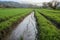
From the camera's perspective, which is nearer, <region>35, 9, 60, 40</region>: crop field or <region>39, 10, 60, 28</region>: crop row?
<region>35, 9, 60, 40</region>: crop field

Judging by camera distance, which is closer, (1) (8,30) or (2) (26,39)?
(2) (26,39)

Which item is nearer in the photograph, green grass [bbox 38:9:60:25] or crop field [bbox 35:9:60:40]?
crop field [bbox 35:9:60:40]

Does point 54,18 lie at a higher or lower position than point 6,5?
lower

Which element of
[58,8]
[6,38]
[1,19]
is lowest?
[6,38]

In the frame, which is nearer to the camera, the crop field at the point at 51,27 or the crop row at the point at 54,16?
the crop field at the point at 51,27

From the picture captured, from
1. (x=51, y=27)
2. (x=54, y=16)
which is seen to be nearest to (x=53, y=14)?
(x=54, y=16)

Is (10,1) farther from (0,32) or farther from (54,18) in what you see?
(54,18)

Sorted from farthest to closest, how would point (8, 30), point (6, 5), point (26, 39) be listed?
1. point (8, 30)
2. point (6, 5)
3. point (26, 39)

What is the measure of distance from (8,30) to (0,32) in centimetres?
56

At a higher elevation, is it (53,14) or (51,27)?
(53,14)

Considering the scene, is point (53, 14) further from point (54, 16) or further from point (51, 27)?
point (51, 27)

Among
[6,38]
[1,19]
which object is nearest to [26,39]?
[6,38]

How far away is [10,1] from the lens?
418cm

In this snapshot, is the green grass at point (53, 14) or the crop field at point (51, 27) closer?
the crop field at point (51, 27)
